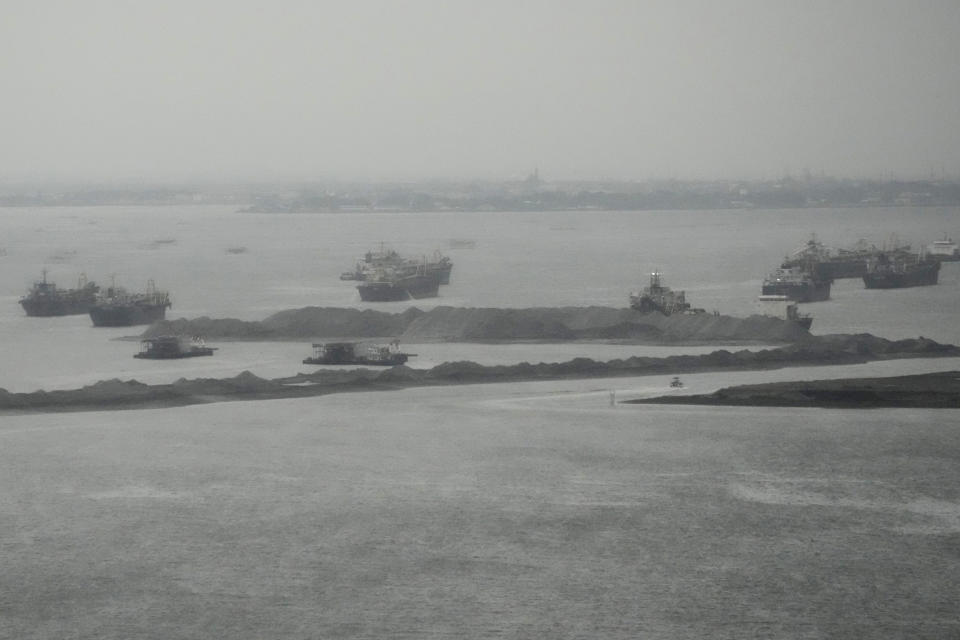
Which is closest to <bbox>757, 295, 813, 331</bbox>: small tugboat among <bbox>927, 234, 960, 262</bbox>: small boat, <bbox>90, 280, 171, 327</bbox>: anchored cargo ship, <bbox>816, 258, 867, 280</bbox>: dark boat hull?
<bbox>90, 280, 171, 327</bbox>: anchored cargo ship

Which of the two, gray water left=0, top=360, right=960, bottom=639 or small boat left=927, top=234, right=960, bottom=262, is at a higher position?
small boat left=927, top=234, right=960, bottom=262

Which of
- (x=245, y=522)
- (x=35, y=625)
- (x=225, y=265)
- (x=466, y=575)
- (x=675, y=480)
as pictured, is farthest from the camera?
(x=225, y=265)

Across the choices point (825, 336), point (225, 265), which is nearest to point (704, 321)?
point (825, 336)

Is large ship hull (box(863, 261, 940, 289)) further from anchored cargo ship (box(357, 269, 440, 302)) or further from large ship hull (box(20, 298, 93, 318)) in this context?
large ship hull (box(20, 298, 93, 318))

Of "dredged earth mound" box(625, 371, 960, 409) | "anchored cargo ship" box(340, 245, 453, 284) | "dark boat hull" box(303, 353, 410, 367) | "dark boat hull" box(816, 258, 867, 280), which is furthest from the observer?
"dark boat hull" box(816, 258, 867, 280)

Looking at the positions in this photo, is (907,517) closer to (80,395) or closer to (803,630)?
(803,630)

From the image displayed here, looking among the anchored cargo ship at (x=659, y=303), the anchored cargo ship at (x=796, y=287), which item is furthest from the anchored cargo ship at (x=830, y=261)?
the anchored cargo ship at (x=659, y=303)
